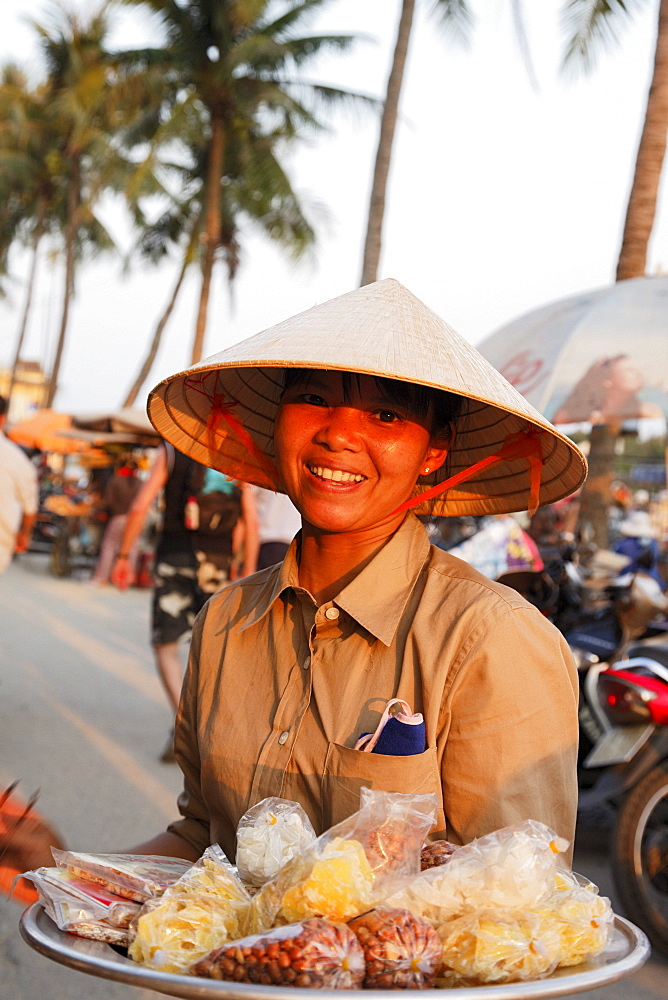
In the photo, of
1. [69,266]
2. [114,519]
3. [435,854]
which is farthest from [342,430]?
[69,266]

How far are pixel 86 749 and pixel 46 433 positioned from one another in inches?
619

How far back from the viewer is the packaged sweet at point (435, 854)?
1402 mm

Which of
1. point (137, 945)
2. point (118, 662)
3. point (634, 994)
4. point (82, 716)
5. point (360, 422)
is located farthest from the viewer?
point (118, 662)

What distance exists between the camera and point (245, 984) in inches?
43.8

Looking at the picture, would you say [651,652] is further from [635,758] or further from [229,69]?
[229,69]

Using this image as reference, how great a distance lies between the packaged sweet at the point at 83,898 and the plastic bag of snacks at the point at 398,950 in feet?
1.13

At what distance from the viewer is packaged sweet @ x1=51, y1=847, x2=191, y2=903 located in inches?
56.1

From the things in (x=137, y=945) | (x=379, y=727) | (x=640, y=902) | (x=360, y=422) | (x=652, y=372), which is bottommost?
(x=640, y=902)

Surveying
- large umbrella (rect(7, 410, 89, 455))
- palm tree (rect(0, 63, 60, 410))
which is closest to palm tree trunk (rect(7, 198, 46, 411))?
palm tree (rect(0, 63, 60, 410))

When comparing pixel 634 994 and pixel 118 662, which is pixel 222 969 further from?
pixel 118 662

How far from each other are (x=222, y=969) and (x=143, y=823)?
4.20 meters

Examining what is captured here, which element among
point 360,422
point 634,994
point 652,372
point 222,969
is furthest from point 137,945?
point 652,372

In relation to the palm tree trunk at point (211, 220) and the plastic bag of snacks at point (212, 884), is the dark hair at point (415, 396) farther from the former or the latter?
the palm tree trunk at point (211, 220)

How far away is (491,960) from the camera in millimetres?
1186
